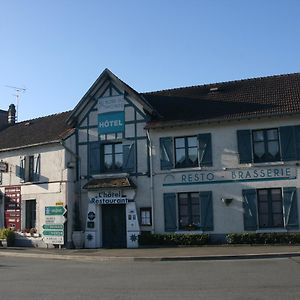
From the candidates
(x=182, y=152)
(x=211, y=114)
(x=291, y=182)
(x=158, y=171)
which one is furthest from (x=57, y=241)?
(x=291, y=182)

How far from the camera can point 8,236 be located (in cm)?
2488

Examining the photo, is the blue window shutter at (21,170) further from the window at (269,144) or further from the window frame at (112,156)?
the window at (269,144)

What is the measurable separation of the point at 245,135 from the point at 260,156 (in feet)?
3.77

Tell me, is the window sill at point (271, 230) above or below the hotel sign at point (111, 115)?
below

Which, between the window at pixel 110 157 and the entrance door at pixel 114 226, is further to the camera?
the window at pixel 110 157

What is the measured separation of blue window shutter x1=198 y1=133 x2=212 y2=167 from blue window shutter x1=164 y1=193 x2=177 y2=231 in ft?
6.84

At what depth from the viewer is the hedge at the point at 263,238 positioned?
63.6 feet

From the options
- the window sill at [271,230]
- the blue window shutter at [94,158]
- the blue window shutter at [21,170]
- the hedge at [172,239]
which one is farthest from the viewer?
the blue window shutter at [21,170]

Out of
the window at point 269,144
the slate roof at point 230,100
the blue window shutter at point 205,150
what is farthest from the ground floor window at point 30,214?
the window at point 269,144

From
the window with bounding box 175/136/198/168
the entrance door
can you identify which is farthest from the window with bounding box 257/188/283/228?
the entrance door

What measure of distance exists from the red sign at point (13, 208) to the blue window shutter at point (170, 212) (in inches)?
346

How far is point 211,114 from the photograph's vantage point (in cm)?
2173

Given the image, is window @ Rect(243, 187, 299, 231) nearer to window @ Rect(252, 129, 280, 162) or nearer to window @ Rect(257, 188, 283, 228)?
window @ Rect(257, 188, 283, 228)

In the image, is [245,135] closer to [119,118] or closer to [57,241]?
[119,118]
